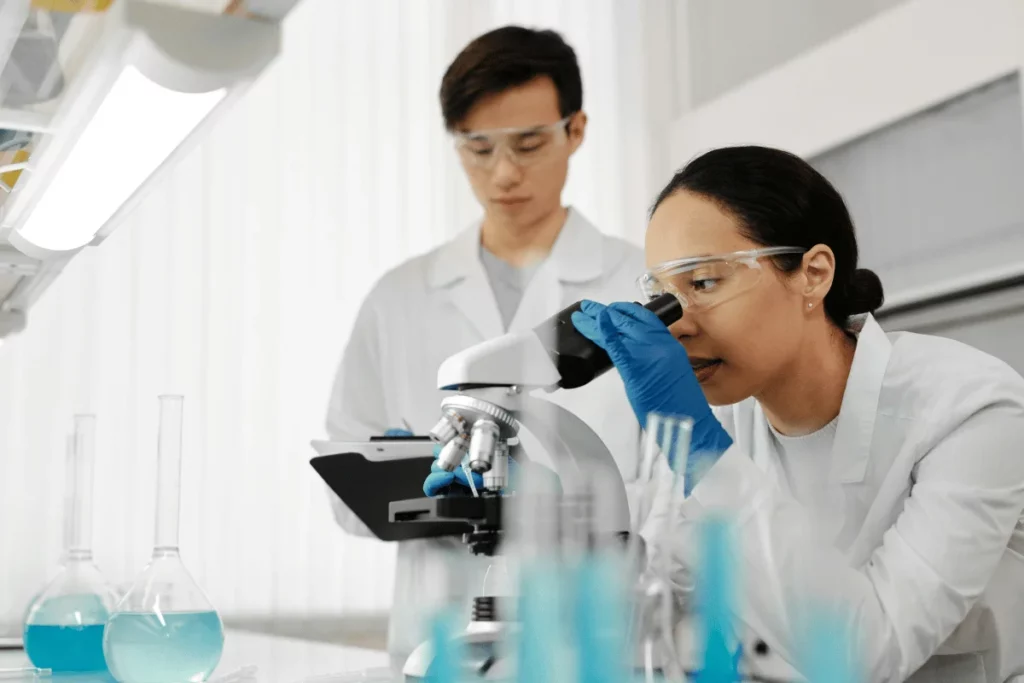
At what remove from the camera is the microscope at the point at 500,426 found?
2.98 feet

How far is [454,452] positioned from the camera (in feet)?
3.16

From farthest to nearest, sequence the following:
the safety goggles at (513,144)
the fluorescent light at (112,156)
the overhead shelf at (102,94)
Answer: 1. the safety goggles at (513,144)
2. the fluorescent light at (112,156)
3. the overhead shelf at (102,94)

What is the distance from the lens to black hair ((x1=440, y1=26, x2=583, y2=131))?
6.49ft

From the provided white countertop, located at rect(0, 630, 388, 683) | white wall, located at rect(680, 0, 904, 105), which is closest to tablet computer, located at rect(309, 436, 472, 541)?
white countertop, located at rect(0, 630, 388, 683)

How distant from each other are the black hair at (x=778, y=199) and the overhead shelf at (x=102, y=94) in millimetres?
705

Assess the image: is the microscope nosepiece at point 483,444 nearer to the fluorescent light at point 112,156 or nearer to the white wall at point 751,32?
the fluorescent light at point 112,156

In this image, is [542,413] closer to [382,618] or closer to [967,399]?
[967,399]

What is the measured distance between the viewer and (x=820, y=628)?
0.62 metres

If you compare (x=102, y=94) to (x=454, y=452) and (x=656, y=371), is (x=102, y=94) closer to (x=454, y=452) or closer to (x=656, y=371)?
(x=454, y=452)

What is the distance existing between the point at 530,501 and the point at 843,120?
5.46 feet

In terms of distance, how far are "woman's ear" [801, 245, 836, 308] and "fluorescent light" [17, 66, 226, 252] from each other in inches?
32.0

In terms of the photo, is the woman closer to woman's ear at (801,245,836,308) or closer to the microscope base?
woman's ear at (801,245,836,308)

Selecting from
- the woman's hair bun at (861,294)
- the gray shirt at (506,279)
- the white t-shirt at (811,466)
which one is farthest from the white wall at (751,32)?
the white t-shirt at (811,466)

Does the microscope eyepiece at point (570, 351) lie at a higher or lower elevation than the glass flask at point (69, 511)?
higher
